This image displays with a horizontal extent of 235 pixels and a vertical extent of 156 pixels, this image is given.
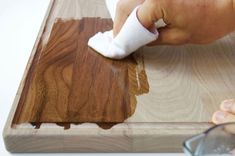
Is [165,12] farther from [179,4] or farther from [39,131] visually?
[39,131]

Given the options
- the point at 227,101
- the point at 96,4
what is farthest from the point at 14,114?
the point at 96,4

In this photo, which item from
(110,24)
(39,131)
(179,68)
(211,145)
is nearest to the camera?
(211,145)

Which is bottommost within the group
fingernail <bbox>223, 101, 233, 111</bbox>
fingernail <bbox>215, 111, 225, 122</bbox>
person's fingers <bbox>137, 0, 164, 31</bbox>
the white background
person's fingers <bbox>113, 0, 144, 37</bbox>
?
the white background

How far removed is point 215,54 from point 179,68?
0.25 ft

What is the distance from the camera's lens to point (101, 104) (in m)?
0.53

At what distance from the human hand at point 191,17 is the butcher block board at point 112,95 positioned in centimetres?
5

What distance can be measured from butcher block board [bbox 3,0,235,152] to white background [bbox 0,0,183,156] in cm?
3

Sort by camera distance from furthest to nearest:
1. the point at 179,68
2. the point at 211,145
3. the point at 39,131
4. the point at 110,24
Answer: the point at 110,24 < the point at 179,68 < the point at 39,131 < the point at 211,145

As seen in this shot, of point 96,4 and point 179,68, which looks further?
point 96,4

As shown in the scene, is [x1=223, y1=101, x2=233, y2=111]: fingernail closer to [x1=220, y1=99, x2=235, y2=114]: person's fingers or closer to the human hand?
[x1=220, y1=99, x2=235, y2=114]: person's fingers

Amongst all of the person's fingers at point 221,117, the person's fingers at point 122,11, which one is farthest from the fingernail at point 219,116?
the person's fingers at point 122,11

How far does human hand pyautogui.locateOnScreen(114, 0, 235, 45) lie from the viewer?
1.86 ft

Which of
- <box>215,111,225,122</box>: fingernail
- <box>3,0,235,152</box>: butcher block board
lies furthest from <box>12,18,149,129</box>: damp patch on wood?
<box>215,111,225,122</box>: fingernail

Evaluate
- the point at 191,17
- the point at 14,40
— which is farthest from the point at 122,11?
the point at 14,40
